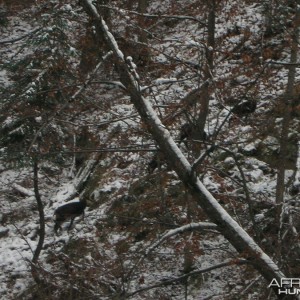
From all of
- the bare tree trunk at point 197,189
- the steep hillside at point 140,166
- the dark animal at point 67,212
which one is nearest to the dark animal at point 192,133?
the steep hillside at point 140,166

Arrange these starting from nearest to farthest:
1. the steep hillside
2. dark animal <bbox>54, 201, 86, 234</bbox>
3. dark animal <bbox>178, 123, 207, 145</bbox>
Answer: dark animal <bbox>178, 123, 207, 145</bbox> → the steep hillside → dark animal <bbox>54, 201, 86, 234</bbox>

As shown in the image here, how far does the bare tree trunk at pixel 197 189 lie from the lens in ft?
21.1

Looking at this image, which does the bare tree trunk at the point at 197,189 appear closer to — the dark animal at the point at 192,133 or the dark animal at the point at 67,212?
the dark animal at the point at 192,133

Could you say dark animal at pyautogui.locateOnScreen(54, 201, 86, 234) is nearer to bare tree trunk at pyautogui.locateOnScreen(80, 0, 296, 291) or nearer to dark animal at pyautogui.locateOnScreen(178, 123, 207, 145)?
dark animal at pyautogui.locateOnScreen(178, 123, 207, 145)

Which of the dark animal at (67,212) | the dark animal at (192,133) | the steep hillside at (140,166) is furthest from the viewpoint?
the dark animal at (67,212)

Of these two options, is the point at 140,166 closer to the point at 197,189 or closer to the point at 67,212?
the point at 67,212

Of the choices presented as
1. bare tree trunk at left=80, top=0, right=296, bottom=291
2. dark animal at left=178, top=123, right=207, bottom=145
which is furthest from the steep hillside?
bare tree trunk at left=80, top=0, right=296, bottom=291

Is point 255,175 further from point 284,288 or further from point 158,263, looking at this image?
point 284,288

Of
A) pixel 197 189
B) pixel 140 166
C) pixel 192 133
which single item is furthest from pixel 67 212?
pixel 197 189

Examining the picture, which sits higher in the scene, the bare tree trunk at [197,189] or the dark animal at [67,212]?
the dark animal at [67,212]

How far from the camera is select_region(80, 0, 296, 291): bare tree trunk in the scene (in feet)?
21.1

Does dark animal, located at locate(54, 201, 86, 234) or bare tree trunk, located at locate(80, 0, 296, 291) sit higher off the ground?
dark animal, located at locate(54, 201, 86, 234)

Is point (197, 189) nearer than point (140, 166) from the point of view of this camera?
Yes

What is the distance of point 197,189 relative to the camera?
22.0 feet
